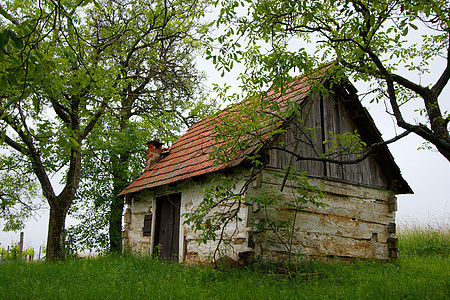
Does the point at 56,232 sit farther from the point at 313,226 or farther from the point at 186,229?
the point at 313,226

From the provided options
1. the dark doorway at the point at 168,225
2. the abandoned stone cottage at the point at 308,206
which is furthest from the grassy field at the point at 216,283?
the dark doorway at the point at 168,225

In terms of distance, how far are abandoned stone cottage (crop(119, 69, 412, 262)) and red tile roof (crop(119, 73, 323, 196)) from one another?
0.04m

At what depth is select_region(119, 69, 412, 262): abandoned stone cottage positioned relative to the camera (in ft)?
24.7

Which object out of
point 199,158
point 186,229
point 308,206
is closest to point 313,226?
point 308,206

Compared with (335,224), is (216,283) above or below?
below

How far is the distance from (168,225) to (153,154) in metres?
3.31

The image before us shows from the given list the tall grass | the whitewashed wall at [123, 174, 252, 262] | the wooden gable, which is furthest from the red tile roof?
the tall grass

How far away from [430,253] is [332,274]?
7.59 metres

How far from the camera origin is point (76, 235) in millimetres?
13789

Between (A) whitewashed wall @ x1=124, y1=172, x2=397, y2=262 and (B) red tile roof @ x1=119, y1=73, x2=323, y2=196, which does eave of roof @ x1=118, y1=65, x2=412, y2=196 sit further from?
(A) whitewashed wall @ x1=124, y1=172, x2=397, y2=262

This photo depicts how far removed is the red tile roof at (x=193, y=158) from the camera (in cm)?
757

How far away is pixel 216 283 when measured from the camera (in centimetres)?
587

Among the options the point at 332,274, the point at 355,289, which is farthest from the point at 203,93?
the point at 355,289

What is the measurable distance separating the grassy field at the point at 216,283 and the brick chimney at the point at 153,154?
15.1ft
